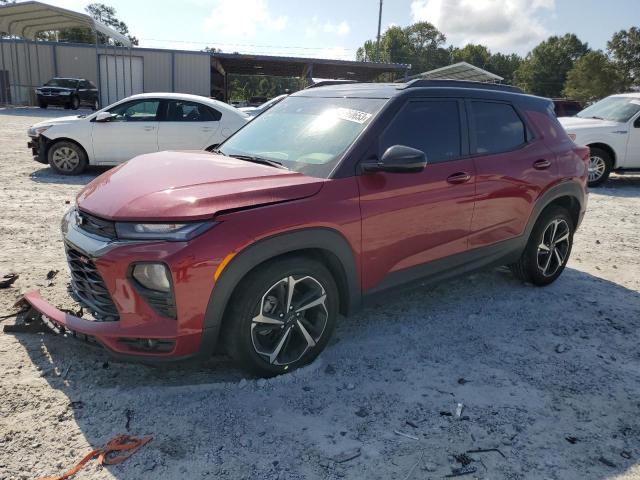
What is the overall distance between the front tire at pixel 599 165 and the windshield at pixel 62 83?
87.2ft

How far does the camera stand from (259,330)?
9.88 ft

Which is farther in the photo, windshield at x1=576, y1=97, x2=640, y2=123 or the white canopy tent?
the white canopy tent

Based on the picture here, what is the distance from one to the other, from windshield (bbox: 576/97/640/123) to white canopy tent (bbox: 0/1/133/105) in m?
19.6

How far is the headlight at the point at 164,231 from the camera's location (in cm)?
264

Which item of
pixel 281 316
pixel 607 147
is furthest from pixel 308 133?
pixel 607 147

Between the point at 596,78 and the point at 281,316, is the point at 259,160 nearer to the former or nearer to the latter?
the point at 281,316

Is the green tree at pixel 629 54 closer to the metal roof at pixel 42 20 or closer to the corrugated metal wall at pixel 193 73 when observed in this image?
the corrugated metal wall at pixel 193 73

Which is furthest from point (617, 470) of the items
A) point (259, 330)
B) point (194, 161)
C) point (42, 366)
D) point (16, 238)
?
point (16, 238)

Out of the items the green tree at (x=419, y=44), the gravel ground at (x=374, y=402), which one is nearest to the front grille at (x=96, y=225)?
the gravel ground at (x=374, y=402)

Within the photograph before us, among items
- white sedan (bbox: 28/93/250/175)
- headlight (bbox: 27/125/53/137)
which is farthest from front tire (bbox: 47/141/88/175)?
headlight (bbox: 27/125/53/137)

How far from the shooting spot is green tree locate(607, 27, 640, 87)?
5150cm

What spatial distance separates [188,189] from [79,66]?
3546 cm

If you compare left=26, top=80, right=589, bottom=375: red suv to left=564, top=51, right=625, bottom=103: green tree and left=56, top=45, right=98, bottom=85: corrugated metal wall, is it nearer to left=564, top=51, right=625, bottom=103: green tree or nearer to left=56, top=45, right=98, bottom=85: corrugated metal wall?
left=56, top=45, right=98, bottom=85: corrugated metal wall

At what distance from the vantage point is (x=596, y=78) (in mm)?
52062
